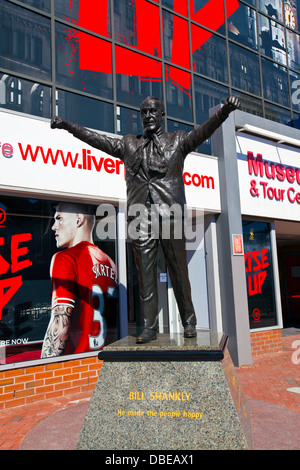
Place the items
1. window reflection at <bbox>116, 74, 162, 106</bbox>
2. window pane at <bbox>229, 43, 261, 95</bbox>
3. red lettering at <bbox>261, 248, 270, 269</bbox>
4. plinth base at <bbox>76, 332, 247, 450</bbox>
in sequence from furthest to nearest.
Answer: window reflection at <bbox>116, 74, 162, 106</bbox> → window pane at <bbox>229, 43, 261, 95</bbox> → red lettering at <bbox>261, 248, 270, 269</bbox> → plinth base at <bbox>76, 332, 247, 450</bbox>

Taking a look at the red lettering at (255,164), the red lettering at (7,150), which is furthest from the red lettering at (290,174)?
the red lettering at (7,150)

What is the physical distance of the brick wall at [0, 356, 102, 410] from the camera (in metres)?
5.74

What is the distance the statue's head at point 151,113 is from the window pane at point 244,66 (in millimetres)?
7876

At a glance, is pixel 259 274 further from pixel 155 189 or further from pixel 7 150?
pixel 155 189

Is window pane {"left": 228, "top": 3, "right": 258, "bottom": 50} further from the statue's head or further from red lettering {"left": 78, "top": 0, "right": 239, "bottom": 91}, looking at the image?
the statue's head

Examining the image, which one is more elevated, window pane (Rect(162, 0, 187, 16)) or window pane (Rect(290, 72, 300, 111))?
window pane (Rect(162, 0, 187, 16))

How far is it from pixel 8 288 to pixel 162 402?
372 cm

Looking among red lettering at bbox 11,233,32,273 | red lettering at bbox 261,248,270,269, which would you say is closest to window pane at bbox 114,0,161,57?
red lettering at bbox 11,233,32,273

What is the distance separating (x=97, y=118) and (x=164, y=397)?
181 feet

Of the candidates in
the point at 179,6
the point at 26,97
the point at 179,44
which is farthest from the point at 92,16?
the point at 26,97

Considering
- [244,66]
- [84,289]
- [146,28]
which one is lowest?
[84,289]

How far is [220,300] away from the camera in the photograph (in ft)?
28.9

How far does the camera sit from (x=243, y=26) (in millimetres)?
10969

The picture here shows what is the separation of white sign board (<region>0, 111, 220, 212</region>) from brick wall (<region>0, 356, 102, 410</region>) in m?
2.62
